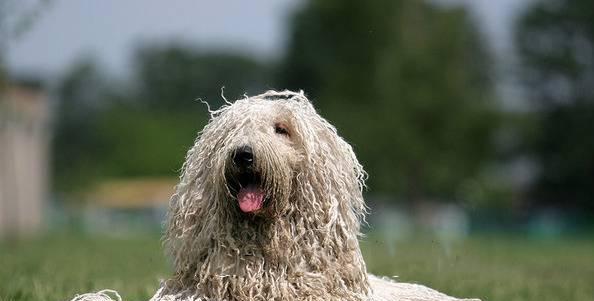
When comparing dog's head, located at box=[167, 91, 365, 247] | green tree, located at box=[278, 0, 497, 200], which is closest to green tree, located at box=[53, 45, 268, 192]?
green tree, located at box=[278, 0, 497, 200]

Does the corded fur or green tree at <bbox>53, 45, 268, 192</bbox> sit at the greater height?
green tree at <bbox>53, 45, 268, 192</bbox>

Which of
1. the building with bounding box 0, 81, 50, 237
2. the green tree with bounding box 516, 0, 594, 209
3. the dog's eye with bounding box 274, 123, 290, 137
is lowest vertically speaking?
the dog's eye with bounding box 274, 123, 290, 137

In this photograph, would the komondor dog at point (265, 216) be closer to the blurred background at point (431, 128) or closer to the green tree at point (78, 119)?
the blurred background at point (431, 128)

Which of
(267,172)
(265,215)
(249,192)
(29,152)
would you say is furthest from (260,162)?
(29,152)

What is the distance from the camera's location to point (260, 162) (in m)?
5.70

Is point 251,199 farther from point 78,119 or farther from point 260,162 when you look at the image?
point 78,119

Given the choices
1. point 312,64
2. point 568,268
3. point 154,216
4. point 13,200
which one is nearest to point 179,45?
point 154,216

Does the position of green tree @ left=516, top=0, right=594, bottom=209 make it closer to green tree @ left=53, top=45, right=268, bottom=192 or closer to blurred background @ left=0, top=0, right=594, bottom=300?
blurred background @ left=0, top=0, right=594, bottom=300

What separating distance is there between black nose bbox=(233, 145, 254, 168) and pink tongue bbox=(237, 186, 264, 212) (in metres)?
0.15

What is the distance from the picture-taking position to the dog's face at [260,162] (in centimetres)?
574

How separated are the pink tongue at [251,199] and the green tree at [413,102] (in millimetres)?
29070

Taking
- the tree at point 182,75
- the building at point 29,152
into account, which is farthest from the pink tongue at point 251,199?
the tree at point 182,75

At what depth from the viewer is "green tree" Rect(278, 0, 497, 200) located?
39.9 m

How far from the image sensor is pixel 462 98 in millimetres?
41156
